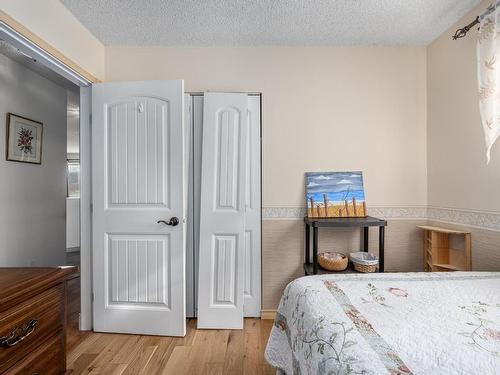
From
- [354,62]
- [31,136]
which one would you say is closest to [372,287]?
[354,62]

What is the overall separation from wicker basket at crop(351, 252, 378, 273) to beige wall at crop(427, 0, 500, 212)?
28.7 inches

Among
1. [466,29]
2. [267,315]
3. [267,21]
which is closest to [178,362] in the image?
[267,315]

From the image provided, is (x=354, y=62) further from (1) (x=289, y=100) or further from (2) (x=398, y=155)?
(2) (x=398, y=155)

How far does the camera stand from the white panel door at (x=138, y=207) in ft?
6.75

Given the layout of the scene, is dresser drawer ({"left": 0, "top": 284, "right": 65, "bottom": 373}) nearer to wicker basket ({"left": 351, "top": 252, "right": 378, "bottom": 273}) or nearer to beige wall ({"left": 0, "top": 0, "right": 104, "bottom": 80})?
beige wall ({"left": 0, "top": 0, "right": 104, "bottom": 80})

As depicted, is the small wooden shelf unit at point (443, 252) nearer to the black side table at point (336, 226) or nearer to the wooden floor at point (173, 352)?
the black side table at point (336, 226)

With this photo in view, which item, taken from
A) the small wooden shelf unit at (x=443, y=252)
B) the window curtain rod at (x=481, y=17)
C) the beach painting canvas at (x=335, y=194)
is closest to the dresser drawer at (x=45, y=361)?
the beach painting canvas at (x=335, y=194)

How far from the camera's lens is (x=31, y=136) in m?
2.78

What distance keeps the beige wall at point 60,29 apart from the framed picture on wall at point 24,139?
44.0 inches

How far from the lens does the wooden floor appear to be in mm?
1697

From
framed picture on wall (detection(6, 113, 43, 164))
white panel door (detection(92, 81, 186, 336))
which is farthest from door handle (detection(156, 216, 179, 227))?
framed picture on wall (detection(6, 113, 43, 164))

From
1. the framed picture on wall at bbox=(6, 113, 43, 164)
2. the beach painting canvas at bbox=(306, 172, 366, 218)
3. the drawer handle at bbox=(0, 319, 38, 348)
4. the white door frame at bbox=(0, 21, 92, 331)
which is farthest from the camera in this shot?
the framed picture on wall at bbox=(6, 113, 43, 164)

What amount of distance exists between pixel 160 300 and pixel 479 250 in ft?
7.72

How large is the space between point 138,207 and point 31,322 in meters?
1.16
